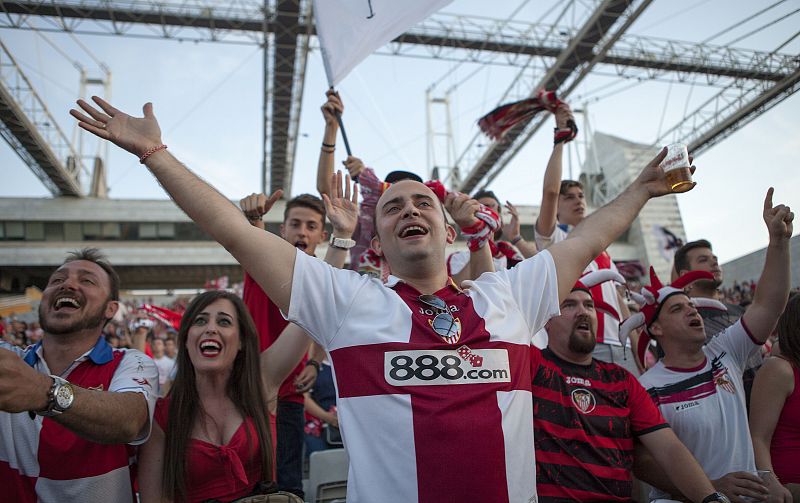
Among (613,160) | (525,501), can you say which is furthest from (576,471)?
(613,160)

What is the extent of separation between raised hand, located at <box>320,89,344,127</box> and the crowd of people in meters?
0.38

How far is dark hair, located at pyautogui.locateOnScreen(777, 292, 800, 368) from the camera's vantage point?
3.25m

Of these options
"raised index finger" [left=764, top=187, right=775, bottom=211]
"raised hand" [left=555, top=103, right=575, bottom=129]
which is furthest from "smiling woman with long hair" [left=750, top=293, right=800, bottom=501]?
"raised hand" [left=555, top=103, right=575, bottom=129]

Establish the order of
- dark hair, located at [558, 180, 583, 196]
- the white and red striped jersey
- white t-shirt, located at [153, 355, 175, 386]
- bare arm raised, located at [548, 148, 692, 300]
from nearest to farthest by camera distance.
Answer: bare arm raised, located at [548, 148, 692, 300] → the white and red striped jersey → dark hair, located at [558, 180, 583, 196] → white t-shirt, located at [153, 355, 175, 386]

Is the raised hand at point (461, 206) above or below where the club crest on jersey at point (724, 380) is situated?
above

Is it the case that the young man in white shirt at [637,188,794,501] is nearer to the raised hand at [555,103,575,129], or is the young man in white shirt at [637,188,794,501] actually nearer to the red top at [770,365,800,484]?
the red top at [770,365,800,484]

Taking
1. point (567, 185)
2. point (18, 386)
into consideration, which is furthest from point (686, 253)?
point (18, 386)

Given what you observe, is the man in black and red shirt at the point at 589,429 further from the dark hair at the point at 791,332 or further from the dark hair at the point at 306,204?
the dark hair at the point at 306,204

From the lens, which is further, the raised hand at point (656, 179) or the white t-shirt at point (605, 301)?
the white t-shirt at point (605, 301)

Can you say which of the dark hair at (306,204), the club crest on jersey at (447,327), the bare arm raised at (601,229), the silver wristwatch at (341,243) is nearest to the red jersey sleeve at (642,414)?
the bare arm raised at (601,229)

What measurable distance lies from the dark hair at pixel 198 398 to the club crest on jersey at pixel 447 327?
126cm

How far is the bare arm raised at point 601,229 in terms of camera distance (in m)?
2.19

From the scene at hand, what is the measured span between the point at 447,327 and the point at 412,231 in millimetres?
473

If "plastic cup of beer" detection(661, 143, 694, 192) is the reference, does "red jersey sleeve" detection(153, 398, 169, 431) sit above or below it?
below
